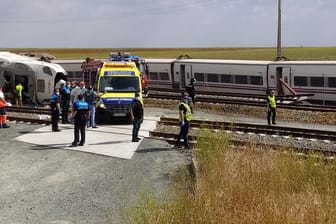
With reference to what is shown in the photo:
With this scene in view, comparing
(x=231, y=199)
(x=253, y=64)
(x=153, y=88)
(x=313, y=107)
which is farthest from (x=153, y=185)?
(x=153, y=88)

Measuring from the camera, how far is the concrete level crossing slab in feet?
54.7

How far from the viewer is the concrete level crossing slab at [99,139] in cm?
1669

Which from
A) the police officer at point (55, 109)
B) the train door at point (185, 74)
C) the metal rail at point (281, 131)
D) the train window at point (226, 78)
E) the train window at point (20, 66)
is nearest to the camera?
the metal rail at point (281, 131)

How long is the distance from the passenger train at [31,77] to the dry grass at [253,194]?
20.2 meters

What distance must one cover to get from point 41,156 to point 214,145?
536cm

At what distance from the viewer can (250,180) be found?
959 cm

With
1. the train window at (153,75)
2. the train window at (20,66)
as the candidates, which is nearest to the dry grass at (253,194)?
the train window at (20,66)

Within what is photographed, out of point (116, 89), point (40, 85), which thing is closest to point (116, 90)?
point (116, 89)

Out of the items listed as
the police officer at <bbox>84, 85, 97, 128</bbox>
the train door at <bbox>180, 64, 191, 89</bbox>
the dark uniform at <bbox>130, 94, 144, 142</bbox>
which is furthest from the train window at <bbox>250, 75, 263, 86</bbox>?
the dark uniform at <bbox>130, 94, 144, 142</bbox>

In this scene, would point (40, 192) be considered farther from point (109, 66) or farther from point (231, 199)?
point (109, 66)

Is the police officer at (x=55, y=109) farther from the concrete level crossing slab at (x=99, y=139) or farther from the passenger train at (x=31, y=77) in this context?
the passenger train at (x=31, y=77)

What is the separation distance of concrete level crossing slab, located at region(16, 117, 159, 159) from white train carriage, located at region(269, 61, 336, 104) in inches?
579

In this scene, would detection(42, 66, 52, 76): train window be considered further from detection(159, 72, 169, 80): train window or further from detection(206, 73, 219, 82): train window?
detection(159, 72, 169, 80): train window

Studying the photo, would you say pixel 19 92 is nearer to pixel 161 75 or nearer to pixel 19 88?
pixel 19 88
